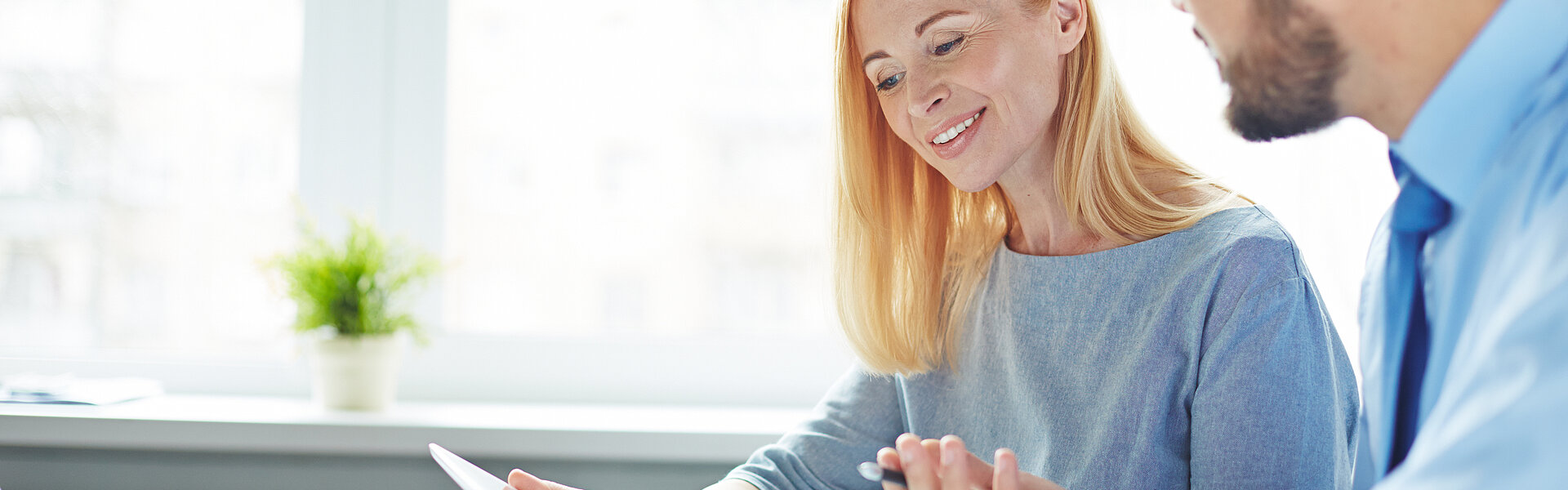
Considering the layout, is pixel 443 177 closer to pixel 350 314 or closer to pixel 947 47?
pixel 350 314

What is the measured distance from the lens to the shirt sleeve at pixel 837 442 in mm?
1233

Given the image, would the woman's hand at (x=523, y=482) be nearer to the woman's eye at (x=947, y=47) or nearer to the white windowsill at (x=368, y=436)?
the white windowsill at (x=368, y=436)

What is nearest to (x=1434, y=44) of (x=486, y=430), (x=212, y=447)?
(x=486, y=430)

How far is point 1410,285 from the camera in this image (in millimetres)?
646

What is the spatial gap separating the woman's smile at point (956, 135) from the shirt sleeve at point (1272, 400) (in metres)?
0.33

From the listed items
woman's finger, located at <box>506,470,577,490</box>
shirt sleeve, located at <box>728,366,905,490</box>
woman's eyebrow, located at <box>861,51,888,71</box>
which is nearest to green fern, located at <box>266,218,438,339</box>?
woman's finger, located at <box>506,470,577,490</box>

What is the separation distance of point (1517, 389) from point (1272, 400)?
19.2 inches

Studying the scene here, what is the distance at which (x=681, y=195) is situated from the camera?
174 cm

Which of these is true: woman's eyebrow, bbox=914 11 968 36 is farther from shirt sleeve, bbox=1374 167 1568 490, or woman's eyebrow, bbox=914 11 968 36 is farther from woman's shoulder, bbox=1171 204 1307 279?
shirt sleeve, bbox=1374 167 1568 490

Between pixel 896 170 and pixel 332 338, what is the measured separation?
90cm

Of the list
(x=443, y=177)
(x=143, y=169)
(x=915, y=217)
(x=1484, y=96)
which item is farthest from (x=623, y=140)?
(x=1484, y=96)

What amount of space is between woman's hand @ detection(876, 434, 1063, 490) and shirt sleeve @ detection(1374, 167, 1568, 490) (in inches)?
10.8

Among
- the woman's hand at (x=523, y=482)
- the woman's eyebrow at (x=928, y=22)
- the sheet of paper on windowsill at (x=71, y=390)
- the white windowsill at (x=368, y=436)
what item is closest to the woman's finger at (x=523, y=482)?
the woman's hand at (x=523, y=482)

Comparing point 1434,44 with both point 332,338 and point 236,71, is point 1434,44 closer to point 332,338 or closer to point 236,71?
point 332,338
